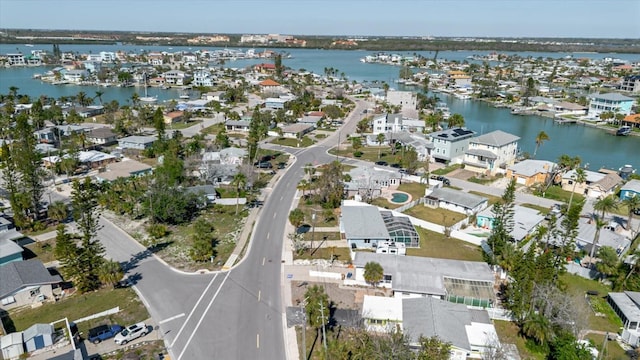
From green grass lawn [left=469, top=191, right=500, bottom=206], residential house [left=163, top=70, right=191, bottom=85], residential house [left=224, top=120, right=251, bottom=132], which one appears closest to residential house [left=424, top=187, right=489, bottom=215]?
green grass lawn [left=469, top=191, right=500, bottom=206]

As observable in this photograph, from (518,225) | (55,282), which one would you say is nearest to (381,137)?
(518,225)

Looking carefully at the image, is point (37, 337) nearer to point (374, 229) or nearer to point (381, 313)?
point (381, 313)

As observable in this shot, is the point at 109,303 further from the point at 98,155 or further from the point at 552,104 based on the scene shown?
the point at 552,104

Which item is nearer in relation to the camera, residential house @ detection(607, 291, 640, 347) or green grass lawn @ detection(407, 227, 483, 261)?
residential house @ detection(607, 291, 640, 347)

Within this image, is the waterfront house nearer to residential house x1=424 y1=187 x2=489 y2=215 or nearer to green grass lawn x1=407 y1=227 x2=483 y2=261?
residential house x1=424 y1=187 x2=489 y2=215

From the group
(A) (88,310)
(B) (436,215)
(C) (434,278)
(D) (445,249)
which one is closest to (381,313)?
(C) (434,278)

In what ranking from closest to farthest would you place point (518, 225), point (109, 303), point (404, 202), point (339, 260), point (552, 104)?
point (109, 303)
point (339, 260)
point (518, 225)
point (404, 202)
point (552, 104)

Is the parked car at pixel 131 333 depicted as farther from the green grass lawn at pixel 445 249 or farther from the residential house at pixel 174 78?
the residential house at pixel 174 78
